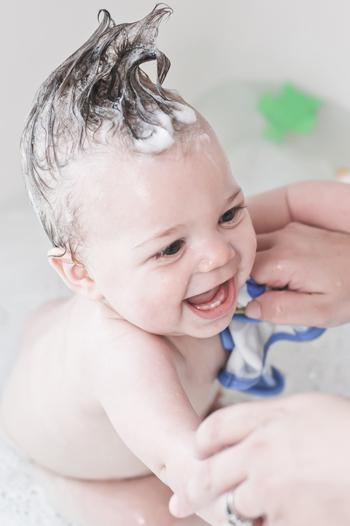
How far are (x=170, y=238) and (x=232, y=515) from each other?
31 centimetres

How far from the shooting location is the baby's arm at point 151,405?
0.86 meters

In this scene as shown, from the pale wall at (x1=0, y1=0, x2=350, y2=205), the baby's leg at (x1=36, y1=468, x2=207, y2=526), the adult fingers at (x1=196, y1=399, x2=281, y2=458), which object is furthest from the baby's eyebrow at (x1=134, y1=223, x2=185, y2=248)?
the pale wall at (x1=0, y1=0, x2=350, y2=205)

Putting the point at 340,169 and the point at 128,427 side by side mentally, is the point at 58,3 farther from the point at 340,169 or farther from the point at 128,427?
the point at 128,427

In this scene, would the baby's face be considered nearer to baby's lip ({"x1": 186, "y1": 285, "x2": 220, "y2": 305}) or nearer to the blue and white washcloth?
baby's lip ({"x1": 186, "y1": 285, "x2": 220, "y2": 305})

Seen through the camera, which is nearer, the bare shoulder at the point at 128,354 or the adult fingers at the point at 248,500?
the adult fingers at the point at 248,500

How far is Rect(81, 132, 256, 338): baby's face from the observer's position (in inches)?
35.0

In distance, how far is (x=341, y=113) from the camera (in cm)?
180

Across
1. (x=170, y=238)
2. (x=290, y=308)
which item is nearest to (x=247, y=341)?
(x=290, y=308)

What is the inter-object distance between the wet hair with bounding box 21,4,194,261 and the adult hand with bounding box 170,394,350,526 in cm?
31

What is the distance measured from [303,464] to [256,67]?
1342 millimetres

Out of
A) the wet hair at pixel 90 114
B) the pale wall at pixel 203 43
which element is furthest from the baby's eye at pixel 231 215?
the pale wall at pixel 203 43

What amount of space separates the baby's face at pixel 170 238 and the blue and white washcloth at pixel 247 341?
0.45 ft

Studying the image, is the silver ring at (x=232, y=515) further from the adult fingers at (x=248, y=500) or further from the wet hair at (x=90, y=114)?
the wet hair at (x=90, y=114)

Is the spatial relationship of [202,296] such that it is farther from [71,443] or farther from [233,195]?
[71,443]
